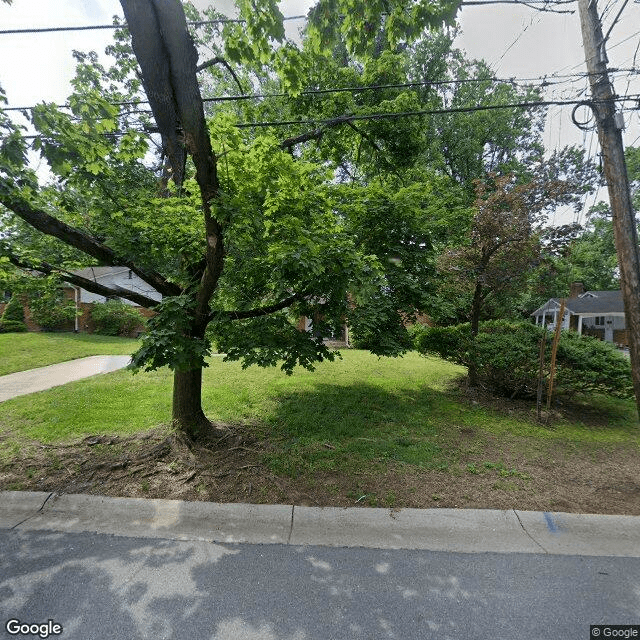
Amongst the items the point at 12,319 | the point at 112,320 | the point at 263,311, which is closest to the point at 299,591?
the point at 263,311

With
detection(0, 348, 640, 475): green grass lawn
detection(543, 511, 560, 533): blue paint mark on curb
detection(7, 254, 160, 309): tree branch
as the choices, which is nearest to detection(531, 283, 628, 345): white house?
detection(0, 348, 640, 475): green grass lawn

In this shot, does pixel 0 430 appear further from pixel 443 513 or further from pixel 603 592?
pixel 603 592

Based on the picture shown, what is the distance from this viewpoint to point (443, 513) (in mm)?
3449

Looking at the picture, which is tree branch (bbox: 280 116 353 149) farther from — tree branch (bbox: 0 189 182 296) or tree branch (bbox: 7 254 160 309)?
tree branch (bbox: 7 254 160 309)

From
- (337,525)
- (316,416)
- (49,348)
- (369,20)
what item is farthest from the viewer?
(49,348)

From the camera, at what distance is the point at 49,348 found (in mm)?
13453

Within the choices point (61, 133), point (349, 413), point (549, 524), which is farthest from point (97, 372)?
point (549, 524)

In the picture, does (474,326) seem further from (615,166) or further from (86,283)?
(86,283)

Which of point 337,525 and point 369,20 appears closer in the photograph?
point 337,525

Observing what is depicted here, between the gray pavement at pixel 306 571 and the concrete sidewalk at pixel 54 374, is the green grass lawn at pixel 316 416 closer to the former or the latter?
the concrete sidewalk at pixel 54 374

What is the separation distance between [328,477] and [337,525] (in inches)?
34.1

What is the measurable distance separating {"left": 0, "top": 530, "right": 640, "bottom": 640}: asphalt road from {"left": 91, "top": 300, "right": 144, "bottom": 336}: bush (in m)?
17.3

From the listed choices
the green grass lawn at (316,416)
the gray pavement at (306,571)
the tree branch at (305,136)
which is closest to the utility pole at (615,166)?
the gray pavement at (306,571)

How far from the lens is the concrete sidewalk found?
26.5ft
